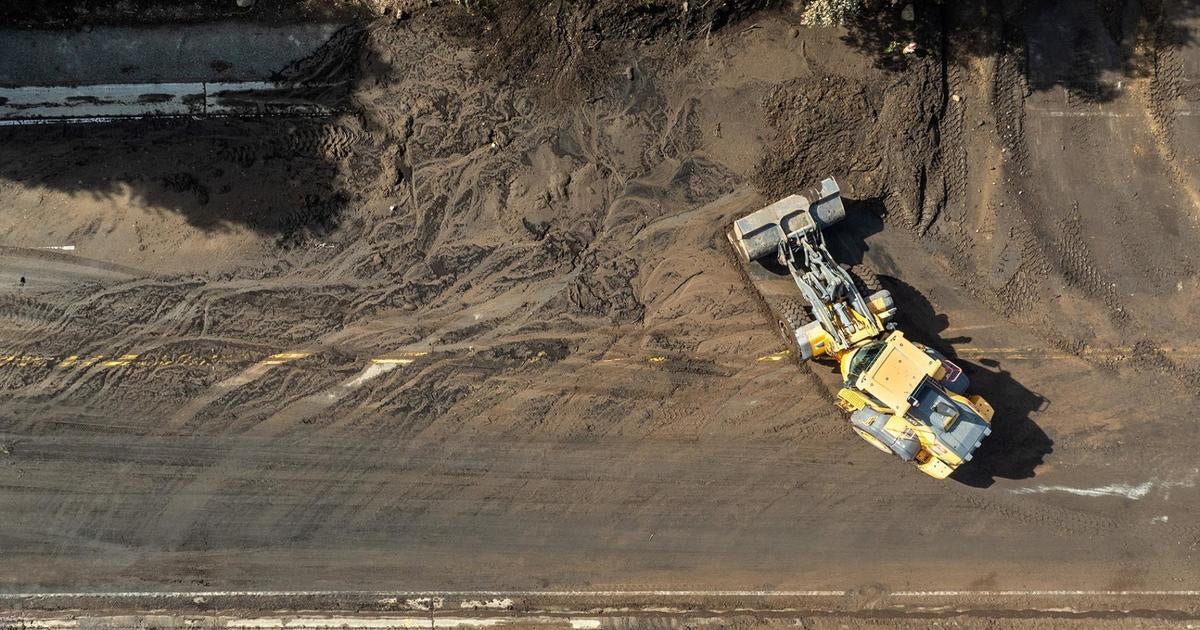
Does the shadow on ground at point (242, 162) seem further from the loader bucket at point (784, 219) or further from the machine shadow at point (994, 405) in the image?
the machine shadow at point (994, 405)

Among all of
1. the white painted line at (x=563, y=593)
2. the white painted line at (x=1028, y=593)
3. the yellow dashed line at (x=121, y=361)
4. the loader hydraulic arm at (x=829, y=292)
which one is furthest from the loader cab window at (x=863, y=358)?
the yellow dashed line at (x=121, y=361)

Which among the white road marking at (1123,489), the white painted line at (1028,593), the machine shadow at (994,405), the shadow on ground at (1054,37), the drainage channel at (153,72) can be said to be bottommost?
the white painted line at (1028,593)

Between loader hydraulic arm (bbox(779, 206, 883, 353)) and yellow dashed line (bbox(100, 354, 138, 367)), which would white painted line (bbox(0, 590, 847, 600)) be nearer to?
yellow dashed line (bbox(100, 354, 138, 367))

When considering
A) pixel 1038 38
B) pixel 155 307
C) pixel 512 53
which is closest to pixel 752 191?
pixel 512 53

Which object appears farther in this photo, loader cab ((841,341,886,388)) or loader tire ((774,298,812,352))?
loader tire ((774,298,812,352))

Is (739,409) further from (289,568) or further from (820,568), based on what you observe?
(289,568)

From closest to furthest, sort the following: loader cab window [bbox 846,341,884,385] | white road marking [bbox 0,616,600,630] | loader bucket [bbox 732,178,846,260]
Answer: loader cab window [bbox 846,341,884,385] → loader bucket [bbox 732,178,846,260] → white road marking [bbox 0,616,600,630]

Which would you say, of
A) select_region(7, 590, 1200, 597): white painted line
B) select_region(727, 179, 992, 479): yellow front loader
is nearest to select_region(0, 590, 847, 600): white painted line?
select_region(7, 590, 1200, 597): white painted line
